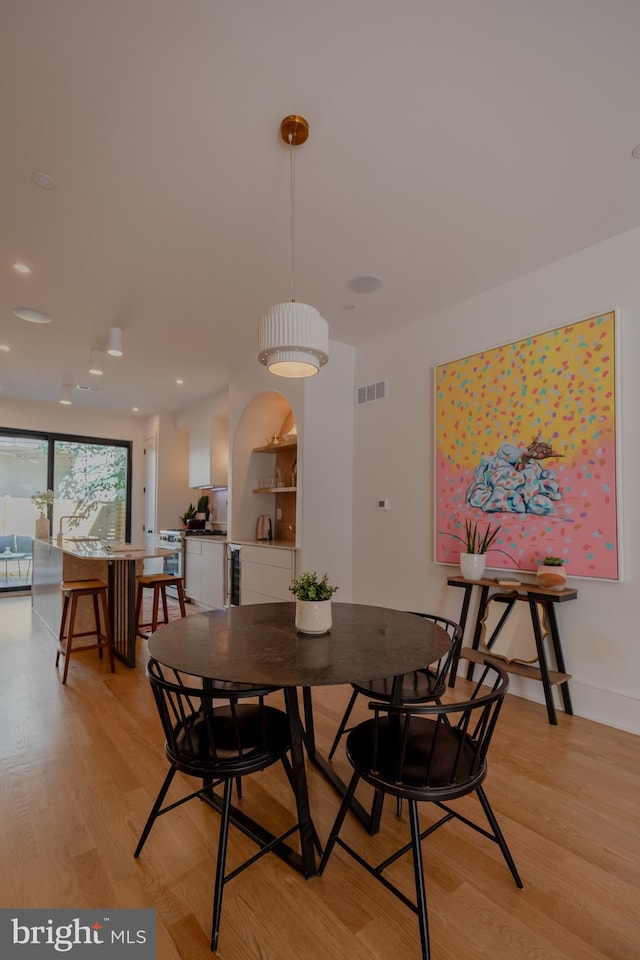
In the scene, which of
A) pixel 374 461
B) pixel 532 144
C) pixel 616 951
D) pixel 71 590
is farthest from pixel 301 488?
pixel 616 951

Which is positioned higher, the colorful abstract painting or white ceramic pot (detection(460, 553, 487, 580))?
the colorful abstract painting

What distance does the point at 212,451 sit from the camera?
644 cm

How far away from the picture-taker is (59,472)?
7199 mm

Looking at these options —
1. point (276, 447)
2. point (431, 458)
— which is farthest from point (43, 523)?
point (431, 458)

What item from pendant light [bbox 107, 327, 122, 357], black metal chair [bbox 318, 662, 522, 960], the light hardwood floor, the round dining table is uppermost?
pendant light [bbox 107, 327, 122, 357]

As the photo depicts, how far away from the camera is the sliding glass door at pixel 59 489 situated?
6.80 metres

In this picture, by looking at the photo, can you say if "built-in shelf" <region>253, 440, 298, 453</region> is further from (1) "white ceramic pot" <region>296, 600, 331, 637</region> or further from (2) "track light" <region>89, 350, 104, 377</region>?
(1) "white ceramic pot" <region>296, 600, 331, 637</region>

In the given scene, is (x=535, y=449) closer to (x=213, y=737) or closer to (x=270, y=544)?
(x=213, y=737)

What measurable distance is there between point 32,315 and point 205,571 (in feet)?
10.9

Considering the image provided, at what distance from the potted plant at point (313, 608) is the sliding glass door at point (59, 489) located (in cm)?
579

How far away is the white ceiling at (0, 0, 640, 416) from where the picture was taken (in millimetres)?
1538

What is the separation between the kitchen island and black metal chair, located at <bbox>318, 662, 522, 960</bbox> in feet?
9.03

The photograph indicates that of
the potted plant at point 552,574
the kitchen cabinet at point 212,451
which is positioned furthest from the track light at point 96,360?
the potted plant at point 552,574

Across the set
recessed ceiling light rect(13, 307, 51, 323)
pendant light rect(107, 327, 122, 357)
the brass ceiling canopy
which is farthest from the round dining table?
recessed ceiling light rect(13, 307, 51, 323)
